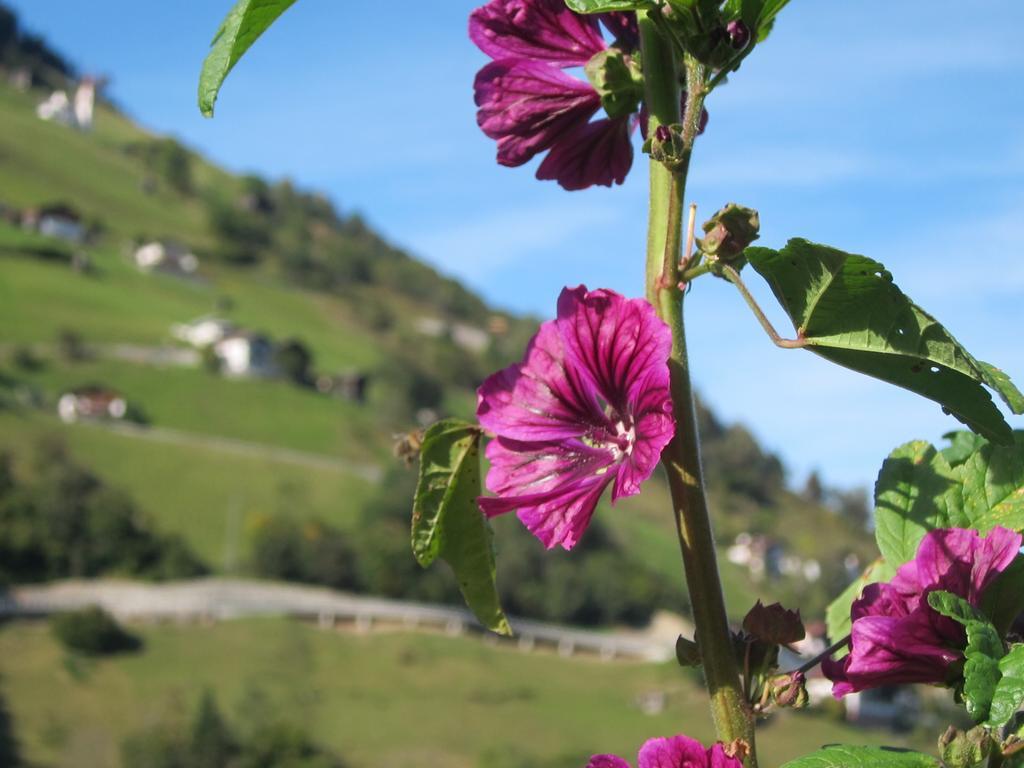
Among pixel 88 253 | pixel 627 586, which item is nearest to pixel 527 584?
pixel 627 586

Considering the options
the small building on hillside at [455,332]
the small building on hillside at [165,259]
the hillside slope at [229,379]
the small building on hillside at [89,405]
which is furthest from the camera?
the small building on hillside at [455,332]

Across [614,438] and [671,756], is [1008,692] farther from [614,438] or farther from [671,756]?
[614,438]

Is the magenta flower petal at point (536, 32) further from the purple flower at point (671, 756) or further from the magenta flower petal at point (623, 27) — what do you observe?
the purple flower at point (671, 756)

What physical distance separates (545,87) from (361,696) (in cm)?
4971

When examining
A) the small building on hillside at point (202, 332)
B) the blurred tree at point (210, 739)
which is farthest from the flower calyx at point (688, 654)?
the small building on hillside at point (202, 332)

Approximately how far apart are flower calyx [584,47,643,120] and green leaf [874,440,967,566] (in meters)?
0.46

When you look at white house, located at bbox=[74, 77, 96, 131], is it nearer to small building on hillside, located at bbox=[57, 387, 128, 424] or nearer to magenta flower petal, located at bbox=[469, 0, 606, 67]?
small building on hillside, located at bbox=[57, 387, 128, 424]

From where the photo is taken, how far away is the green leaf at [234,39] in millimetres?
1096

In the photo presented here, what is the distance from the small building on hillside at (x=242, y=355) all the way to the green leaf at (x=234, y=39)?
73223 mm

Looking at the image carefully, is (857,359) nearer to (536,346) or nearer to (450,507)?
(536,346)

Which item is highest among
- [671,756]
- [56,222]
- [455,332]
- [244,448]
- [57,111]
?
[57,111]

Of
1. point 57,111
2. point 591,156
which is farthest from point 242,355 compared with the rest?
point 591,156

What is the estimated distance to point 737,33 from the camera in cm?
105

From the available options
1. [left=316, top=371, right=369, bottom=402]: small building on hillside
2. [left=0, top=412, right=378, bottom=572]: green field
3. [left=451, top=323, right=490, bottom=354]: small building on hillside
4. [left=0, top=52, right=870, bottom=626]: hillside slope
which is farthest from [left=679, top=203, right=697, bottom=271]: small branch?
[left=451, top=323, right=490, bottom=354]: small building on hillside
